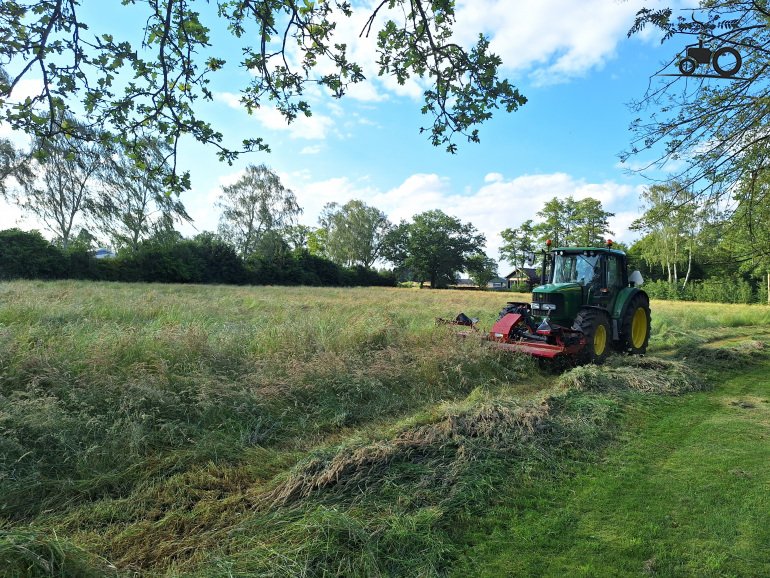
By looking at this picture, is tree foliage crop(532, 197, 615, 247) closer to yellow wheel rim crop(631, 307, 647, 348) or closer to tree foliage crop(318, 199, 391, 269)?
tree foliage crop(318, 199, 391, 269)

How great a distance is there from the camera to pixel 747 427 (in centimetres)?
441

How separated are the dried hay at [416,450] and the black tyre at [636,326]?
4.93 metres

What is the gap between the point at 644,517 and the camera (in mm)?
2717

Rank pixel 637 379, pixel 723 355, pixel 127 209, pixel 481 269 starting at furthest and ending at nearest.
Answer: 1. pixel 481 269
2. pixel 127 209
3. pixel 723 355
4. pixel 637 379

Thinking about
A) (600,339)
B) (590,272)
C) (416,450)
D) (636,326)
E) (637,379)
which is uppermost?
(590,272)

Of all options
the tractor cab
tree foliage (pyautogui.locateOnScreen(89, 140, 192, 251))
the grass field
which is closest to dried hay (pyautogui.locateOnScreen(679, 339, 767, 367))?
the tractor cab

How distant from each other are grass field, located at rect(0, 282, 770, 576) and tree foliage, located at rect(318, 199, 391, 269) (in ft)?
162

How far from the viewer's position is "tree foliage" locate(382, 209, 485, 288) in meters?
58.7

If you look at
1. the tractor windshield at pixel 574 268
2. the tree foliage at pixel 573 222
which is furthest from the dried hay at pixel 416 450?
the tree foliage at pixel 573 222

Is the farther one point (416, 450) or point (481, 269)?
point (481, 269)

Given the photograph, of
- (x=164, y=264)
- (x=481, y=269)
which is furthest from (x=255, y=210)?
(x=481, y=269)

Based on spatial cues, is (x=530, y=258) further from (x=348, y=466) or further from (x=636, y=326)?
(x=348, y=466)

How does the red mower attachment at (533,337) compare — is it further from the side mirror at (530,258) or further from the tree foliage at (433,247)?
the tree foliage at (433,247)

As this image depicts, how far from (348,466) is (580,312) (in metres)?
5.84
